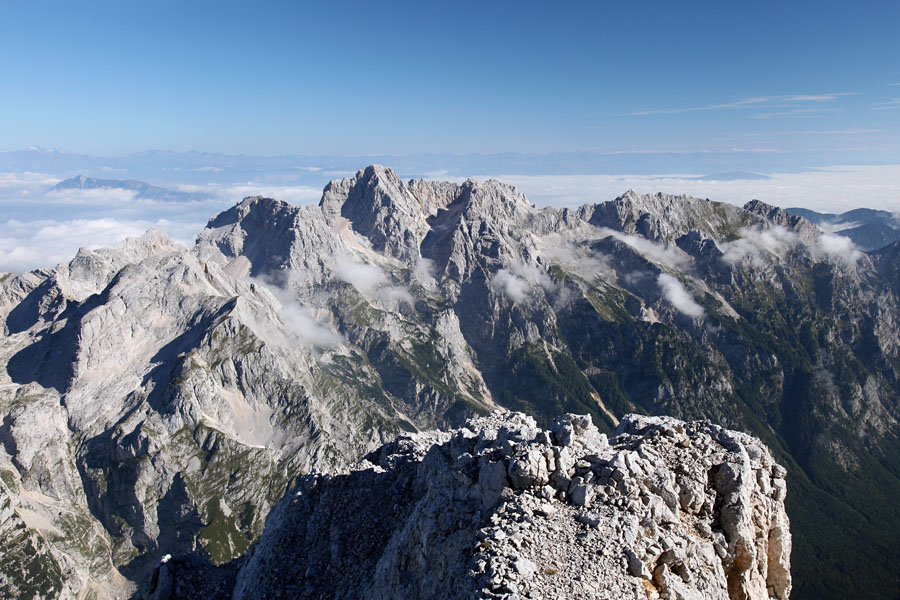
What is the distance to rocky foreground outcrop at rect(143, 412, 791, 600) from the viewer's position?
76.6 ft

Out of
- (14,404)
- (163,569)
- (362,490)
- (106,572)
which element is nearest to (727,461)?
(362,490)

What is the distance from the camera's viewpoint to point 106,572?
500ft

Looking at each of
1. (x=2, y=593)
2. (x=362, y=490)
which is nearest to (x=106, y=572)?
(x=2, y=593)

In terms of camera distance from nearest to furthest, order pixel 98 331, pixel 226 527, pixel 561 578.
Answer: pixel 561 578
pixel 226 527
pixel 98 331

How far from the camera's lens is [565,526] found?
2538 centimetres

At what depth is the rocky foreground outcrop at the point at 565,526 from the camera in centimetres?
2334

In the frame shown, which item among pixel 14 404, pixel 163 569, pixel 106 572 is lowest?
pixel 106 572

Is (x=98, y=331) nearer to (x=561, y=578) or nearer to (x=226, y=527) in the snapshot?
(x=226, y=527)

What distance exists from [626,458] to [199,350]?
20161cm

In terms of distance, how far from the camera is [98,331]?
7392 inches

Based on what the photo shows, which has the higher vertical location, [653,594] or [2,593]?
[653,594]

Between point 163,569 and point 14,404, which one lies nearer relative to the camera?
point 163,569

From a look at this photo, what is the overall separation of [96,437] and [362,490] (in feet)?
588

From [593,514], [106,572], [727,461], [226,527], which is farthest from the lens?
[226,527]
